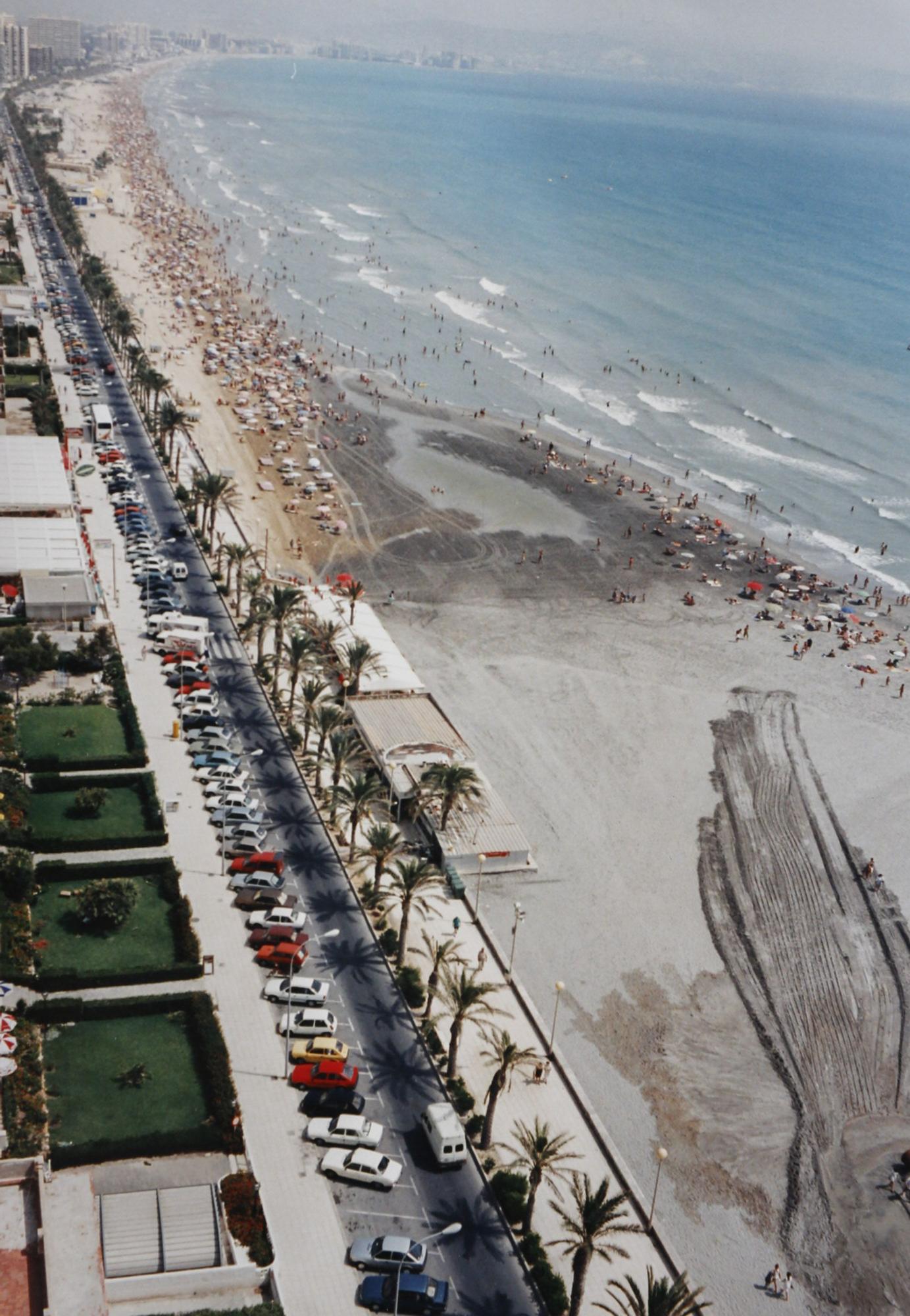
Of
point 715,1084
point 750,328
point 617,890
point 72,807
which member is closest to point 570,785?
point 617,890

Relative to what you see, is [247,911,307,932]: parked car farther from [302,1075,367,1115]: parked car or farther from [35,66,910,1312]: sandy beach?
[35,66,910,1312]: sandy beach

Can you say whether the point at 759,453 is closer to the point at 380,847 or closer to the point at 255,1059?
the point at 380,847

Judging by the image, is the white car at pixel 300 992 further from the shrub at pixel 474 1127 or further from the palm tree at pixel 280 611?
the palm tree at pixel 280 611

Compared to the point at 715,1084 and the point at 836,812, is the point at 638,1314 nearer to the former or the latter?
the point at 715,1084

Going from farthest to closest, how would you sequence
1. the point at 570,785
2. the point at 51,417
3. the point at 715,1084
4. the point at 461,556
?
the point at 51,417
the point at 461,556
the point at 570,785
the point at 715,1084

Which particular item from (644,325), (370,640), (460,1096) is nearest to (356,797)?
(460,1096)

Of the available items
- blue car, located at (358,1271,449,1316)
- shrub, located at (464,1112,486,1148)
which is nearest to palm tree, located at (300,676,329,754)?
shrub, located at (464,1112,486,1148)
